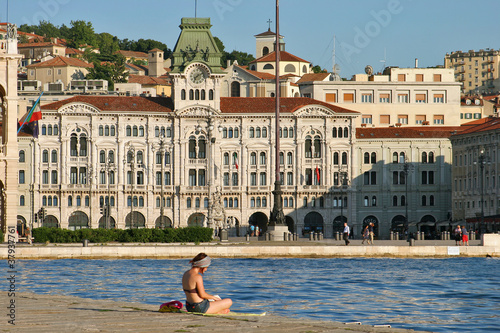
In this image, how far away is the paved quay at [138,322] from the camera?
18891 mm

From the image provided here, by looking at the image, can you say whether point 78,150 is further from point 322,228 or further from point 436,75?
point 436,75

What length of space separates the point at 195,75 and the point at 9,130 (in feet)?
168

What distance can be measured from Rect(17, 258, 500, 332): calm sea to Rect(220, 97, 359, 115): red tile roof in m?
52.0

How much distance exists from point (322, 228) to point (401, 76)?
30772 mm

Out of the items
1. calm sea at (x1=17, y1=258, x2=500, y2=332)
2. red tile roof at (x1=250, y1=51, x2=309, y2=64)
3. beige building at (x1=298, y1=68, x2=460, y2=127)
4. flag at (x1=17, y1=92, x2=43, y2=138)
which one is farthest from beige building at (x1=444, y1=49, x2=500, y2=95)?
calm sea at (x1=17, y1=258, x2=500, y2=332)

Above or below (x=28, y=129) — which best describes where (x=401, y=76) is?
above

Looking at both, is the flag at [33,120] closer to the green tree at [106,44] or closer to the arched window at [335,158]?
the arched window at [335,158]

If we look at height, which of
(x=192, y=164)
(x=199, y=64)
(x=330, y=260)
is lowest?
(x=330, y=260)

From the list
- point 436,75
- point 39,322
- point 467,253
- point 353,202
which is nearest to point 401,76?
point 436,75

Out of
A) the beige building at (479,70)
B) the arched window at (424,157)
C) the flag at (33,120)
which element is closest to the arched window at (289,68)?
the arched window at (424,157)

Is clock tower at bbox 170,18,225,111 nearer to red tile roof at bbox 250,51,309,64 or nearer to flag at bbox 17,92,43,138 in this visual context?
flag at bbox 17,92,43,138

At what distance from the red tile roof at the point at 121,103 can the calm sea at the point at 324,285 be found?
172ft

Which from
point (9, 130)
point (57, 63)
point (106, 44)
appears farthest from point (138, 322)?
point (106, 44)

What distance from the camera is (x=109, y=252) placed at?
179 feet
